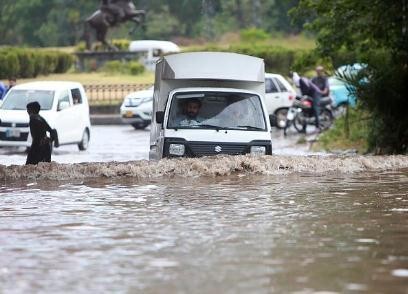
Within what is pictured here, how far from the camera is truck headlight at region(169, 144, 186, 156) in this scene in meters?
17.7

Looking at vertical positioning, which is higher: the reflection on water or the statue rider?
the statue rider

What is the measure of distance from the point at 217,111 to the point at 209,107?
170 mm

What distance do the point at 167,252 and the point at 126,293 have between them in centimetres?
173

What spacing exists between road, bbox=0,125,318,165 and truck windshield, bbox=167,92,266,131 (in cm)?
590

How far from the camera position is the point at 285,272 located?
29.0 ft

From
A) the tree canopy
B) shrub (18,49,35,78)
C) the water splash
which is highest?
the tree canopy

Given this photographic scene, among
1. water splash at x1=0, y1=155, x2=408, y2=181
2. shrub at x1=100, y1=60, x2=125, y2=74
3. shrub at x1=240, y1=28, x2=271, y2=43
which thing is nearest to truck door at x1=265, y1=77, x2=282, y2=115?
water splash at x1=0, y1=155, x2=408, y2=181

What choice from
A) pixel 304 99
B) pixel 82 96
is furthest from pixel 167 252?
pixel 304 99

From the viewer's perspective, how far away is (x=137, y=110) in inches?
1459

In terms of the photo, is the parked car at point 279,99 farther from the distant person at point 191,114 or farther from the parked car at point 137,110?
the distant person at point 191,114

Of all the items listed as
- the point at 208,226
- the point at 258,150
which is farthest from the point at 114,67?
the point at 208,226

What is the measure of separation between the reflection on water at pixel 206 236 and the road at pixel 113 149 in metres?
9.31

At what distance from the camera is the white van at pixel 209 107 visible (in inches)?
698

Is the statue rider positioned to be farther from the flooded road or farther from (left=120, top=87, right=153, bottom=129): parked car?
the flooded road
